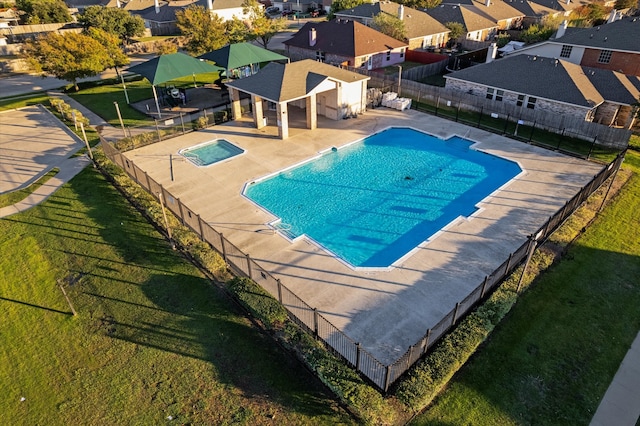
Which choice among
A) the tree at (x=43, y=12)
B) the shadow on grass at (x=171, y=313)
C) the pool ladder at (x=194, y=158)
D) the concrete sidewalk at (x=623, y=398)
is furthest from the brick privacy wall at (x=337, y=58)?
the tree at (x=43, y=12)

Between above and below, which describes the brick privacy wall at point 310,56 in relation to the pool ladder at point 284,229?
above

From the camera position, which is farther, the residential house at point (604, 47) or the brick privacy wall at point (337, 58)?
the brick privacy wall at point (337, 58)

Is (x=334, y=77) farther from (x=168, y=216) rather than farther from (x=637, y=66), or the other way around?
(x=637, y=66)

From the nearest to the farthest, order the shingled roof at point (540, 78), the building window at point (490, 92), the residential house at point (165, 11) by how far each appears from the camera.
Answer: the shingled roof at point (540, 78), the building window at point (490, 92), the residential house at point (165, 11)

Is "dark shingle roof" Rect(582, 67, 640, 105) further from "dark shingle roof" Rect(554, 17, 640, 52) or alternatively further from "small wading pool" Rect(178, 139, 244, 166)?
"small wading pool" Rect(178, 139, 244, 166)

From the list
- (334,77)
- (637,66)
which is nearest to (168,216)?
(334,77)

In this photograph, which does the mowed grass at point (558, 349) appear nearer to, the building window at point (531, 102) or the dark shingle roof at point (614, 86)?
the dark shingle roof at point (614, 86)

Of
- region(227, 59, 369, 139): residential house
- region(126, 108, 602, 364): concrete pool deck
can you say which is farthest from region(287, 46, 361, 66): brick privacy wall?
region(126, 108, 602, 364): concrete pool deck

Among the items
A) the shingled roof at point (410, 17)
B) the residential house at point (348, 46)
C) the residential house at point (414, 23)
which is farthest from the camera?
the shingled roof at point (410, 17)
